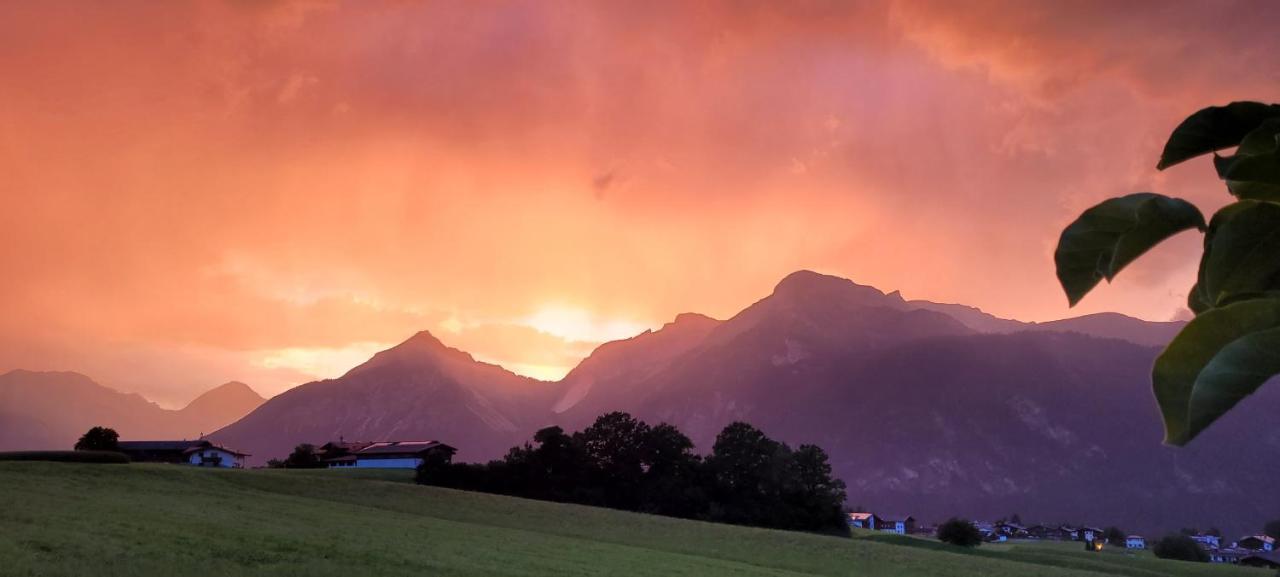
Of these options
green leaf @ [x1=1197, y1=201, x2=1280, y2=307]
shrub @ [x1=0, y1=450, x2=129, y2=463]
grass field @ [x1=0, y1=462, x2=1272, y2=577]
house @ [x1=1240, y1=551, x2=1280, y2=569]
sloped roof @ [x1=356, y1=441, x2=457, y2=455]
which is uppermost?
sloped roof @ [x1=356, y1=441, x2=457, y2=455]

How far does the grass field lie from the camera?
92.1 ft

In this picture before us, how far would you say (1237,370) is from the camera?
1405 millimetres

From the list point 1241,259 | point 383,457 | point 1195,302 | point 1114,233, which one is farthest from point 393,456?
point 1241,259

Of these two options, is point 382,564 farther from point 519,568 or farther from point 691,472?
point 691,472

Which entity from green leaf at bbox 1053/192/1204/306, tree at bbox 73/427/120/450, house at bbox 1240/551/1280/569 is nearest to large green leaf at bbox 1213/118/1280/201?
green leaf at bbox 1053/192/1204/306

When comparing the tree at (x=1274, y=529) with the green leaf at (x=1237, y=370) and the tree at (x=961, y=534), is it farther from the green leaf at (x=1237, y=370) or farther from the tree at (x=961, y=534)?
the green leaf at (x=1237, y=370)

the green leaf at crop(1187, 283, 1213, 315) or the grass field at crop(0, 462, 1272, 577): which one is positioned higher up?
the green leaf at crop(1187, 283, 1213, 315)

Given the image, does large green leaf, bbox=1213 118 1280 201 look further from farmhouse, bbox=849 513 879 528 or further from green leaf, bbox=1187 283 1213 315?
farmhouse, bbox=849 513 879 528

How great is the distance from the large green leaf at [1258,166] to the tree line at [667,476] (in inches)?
3621

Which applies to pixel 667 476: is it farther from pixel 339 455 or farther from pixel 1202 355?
pixel 1202 355

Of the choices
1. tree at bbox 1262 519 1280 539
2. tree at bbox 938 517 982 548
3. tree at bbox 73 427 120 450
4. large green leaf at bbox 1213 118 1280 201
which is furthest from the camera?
tree at bbox 1262 519 1280 539

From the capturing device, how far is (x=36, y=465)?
190 ft

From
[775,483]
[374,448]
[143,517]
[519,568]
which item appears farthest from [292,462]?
[519,568]

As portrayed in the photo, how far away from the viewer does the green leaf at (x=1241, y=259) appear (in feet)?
5.47
